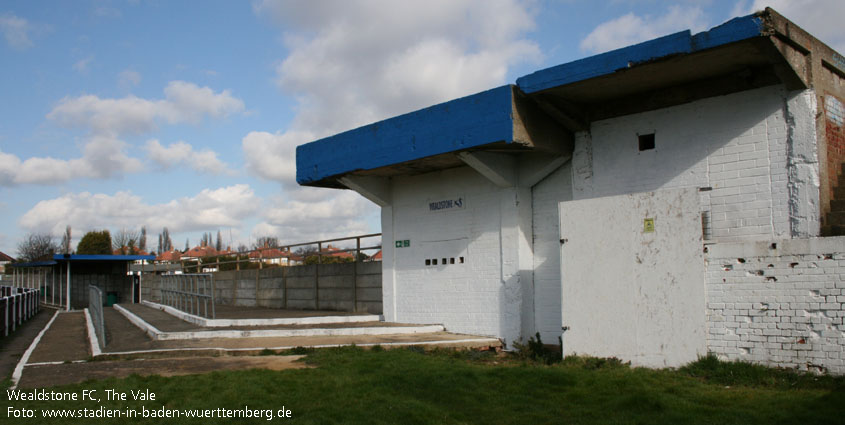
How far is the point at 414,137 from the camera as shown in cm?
1259

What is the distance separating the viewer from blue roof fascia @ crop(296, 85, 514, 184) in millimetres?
11023

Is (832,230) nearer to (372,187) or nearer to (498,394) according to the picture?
(498,394)

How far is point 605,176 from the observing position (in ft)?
37.3

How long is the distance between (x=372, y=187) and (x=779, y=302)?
29.8 ft

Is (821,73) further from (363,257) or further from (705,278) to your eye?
(363,257)

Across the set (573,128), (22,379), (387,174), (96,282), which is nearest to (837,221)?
(573,128)

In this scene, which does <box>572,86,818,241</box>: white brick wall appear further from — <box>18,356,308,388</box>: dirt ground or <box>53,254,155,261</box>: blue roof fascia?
<box>53,254,155,261</box>: blue roof fascia

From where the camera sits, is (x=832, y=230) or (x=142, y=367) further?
(x=142, y=367)

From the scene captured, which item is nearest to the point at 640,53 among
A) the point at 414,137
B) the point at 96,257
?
the point at 414,137

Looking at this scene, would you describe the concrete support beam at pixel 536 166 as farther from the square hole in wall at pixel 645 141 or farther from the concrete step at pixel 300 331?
the concrete step at pixel 300 331

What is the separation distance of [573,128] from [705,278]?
3.95 meters

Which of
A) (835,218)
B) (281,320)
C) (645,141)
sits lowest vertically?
(281,320)

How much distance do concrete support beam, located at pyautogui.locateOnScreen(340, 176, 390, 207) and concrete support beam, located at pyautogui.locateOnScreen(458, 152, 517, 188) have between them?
3346mm

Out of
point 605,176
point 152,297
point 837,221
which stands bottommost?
point 152,297
